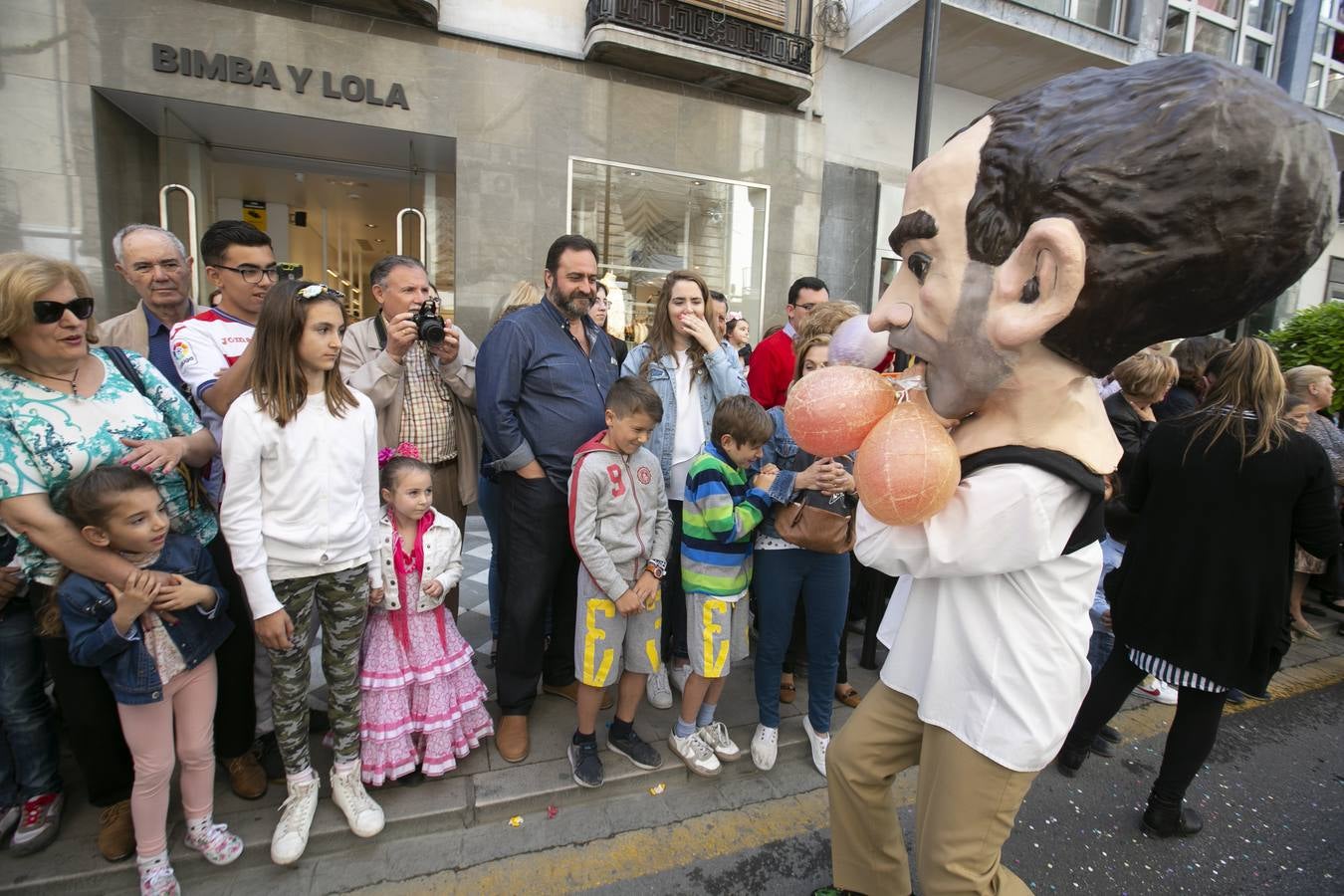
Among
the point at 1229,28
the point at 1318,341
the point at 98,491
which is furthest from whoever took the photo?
the point at 1229,28

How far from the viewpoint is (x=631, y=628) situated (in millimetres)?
2807

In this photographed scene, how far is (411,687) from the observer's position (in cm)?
269

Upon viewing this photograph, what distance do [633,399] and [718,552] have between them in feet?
2.39

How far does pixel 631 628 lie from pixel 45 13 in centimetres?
769

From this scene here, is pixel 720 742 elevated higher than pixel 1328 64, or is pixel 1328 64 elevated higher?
pixel 1328 64

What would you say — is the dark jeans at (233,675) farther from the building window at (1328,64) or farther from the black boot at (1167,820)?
→ the building window at (1328,64)

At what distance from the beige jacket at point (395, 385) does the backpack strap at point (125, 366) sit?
2.42 ft

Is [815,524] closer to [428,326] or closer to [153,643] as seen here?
[428,326]

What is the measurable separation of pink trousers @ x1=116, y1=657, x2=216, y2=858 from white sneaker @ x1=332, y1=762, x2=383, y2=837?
1.31 ft

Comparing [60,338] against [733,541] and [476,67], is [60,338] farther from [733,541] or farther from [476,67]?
[476,67]

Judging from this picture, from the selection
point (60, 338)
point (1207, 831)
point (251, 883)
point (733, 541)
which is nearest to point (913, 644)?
point (733, 541)

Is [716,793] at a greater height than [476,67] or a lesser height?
lesser

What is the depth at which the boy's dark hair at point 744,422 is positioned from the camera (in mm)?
2674

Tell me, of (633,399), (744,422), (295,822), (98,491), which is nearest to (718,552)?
(744,422)
